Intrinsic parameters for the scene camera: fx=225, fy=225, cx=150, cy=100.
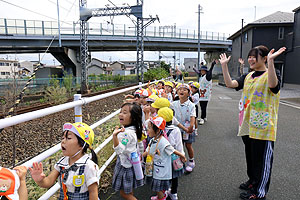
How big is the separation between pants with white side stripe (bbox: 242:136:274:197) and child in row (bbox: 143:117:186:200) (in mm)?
935

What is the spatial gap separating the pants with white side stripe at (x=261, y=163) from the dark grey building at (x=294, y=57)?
20.6 meters

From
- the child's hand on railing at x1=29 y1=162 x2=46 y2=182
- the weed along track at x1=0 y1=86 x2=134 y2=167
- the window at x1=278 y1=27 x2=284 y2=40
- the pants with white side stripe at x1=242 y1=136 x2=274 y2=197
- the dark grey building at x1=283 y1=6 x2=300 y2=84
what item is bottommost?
the weed along track at x1=0 y1=86 x2=134 y2=167

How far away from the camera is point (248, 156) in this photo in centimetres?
298

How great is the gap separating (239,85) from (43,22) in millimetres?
26174

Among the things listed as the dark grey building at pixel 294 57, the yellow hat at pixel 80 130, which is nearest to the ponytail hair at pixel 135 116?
→ the yellow hat at pixel 80 130

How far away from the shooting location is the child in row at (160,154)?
2.45m

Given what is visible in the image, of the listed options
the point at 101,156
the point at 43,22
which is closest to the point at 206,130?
the point at 101,156

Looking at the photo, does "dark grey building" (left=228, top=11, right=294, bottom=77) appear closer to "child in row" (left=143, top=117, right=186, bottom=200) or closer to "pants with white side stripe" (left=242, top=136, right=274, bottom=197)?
"pants with white side stripe" (left=242, top=136, right=274, bottom=197)

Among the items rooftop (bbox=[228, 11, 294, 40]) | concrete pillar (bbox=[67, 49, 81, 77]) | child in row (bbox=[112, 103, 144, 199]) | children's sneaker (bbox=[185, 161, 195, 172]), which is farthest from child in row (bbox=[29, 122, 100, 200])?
concrete pillar (bbox=[67, 49, 81, 77])

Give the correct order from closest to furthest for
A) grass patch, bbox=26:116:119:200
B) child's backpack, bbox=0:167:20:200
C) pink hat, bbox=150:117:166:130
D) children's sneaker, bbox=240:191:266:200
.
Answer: child's backpack, bbox=0:167:20:200 → pink hat, bbox=150:117:166:130 → grass patch, bbox=26:116:119:200 → children's sneaker, bbox=240:191:266:200

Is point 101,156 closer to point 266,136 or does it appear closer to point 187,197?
point 187,197

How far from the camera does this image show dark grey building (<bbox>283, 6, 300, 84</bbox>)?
65.7 feet

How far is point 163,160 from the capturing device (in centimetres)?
247

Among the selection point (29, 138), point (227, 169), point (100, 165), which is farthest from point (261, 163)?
point (29, 138)
